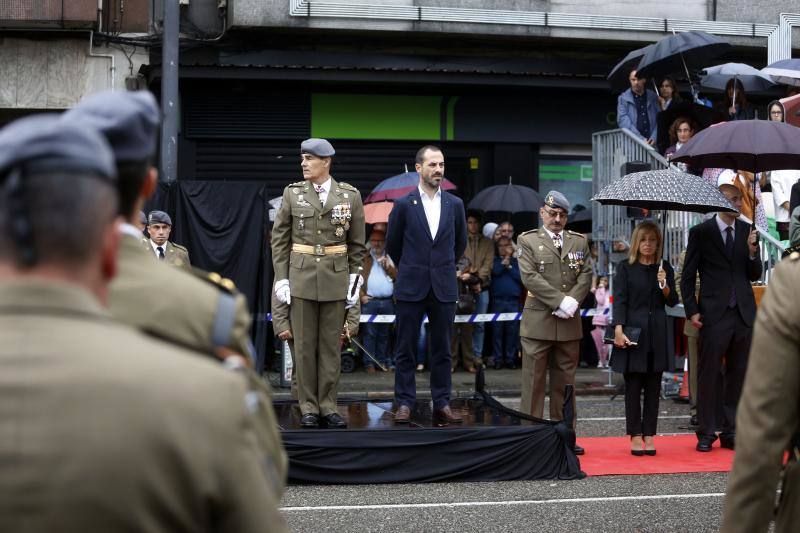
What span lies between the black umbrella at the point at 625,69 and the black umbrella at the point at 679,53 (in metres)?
0.40

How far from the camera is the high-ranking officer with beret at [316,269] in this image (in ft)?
33.1

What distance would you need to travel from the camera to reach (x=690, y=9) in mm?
21266

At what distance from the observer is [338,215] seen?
10102 millimetres

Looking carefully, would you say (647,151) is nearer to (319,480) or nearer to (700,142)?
(700,142)

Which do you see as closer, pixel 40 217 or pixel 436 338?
pixel 40 217

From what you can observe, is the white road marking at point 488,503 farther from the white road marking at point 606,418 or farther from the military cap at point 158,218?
the military cap at point 158,218

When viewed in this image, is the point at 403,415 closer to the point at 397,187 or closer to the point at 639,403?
the point at 639,403

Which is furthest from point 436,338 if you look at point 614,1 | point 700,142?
point 614,1

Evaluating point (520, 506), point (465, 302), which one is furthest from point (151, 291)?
point (465, 302)

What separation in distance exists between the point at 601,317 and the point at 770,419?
41.7 feet

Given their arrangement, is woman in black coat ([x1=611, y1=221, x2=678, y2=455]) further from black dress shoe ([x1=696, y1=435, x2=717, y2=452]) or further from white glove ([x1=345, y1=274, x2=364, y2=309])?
white glove ([x1=345, y1=274, x2=364, y2=309])

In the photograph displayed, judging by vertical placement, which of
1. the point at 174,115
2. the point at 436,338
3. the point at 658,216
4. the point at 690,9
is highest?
the point at 690,9

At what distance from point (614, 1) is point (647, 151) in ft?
22.5

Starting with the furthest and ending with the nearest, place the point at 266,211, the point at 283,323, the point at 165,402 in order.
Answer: the point at 266,211
the point at 283,323
the point at 165,402
